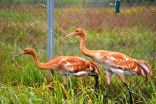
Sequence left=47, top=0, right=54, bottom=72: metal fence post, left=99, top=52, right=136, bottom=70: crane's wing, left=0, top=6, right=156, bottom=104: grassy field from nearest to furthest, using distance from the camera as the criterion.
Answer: left=99, top=52, right=136, bottom=70: crane's wing, left=0, top=6, right=156, bottom=104: grassy field, left=47, top=0, right=54, bottom=72: metal fence post

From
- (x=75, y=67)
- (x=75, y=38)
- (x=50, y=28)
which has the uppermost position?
(x=50, y=28)

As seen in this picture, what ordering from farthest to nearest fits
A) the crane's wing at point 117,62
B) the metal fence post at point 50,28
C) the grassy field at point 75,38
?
the metal fence post at point 50,28
the grassy field at point 75,38
the crane's wing at point 117,62

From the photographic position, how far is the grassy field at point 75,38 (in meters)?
8.04

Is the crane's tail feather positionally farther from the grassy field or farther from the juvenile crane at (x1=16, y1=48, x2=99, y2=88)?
the juvenile crane at (x1=16, y1=48, x2=99, y2=88)

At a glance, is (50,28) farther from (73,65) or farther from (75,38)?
(75,38)

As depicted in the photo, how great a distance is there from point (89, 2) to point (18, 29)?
1.53 metres

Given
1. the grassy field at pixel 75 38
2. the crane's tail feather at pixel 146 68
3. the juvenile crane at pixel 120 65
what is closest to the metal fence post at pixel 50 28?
the grassy field at pixel 75 38

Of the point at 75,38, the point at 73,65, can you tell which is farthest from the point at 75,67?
the point at 75,38

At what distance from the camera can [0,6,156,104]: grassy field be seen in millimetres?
8039

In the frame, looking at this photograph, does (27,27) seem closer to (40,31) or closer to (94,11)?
(40,31)

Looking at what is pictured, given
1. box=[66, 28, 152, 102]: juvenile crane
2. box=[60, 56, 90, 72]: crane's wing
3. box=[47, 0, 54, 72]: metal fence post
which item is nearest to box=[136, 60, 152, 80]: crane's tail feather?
box=[66, 28, 152, 102]: juvenile crane

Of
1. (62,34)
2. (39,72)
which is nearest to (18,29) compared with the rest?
(62,34)

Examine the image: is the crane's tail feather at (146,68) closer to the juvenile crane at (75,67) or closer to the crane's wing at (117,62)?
the crane's wing at (117,62)

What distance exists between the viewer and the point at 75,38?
31.5ft
